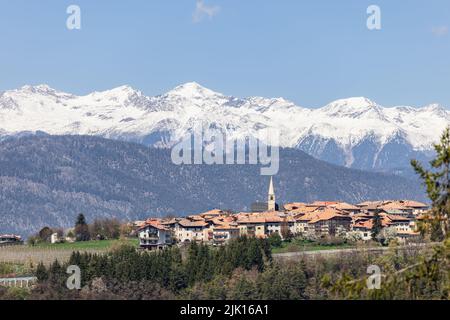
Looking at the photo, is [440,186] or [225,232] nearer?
[440,186]

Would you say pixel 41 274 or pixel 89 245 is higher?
pixel 89 245

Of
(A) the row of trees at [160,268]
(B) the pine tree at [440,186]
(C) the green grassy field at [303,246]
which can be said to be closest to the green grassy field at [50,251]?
(C) the green grassy field at [303,246]

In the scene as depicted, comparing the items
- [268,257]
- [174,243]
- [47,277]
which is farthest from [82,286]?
[174,243]

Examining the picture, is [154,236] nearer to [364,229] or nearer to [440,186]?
[364,229]

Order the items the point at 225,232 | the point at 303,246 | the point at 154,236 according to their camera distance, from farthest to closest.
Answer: the point at 225,232 < the point at 154,236 < the point at 303,246

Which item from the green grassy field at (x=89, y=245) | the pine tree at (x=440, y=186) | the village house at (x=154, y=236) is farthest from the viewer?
the village house at (x=154, y=236)

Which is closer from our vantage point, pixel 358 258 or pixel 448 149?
pixel 448 149

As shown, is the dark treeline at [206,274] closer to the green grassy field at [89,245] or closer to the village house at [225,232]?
the green grassy field at [89,245]

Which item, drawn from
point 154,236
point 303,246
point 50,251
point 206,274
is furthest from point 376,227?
point 206,274

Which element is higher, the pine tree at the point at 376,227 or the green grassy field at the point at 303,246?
the pine tree at the point at 376,227

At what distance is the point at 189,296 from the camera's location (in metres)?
117

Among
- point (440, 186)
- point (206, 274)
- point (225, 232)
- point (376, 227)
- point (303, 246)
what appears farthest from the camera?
point (225, 232)
